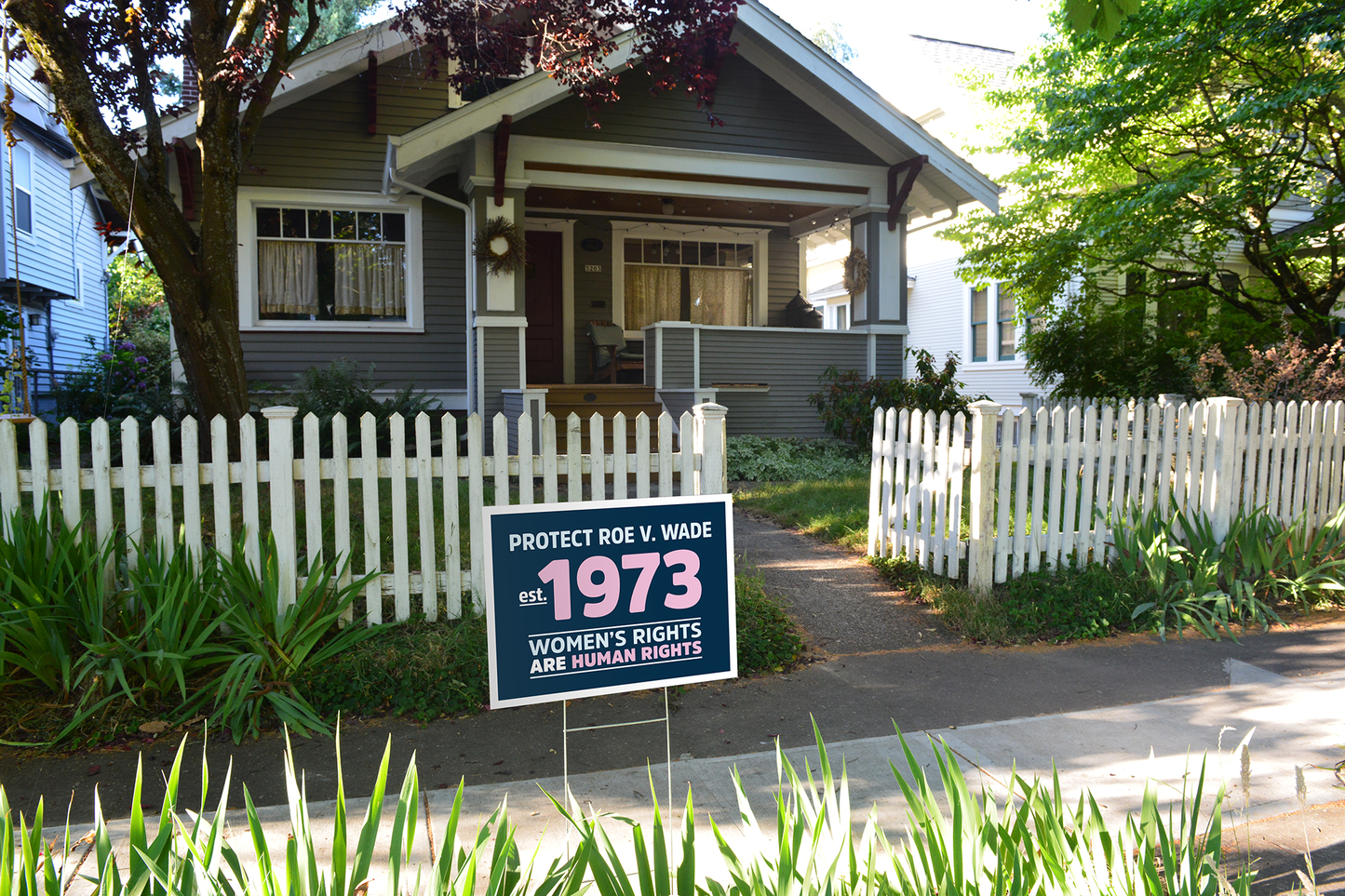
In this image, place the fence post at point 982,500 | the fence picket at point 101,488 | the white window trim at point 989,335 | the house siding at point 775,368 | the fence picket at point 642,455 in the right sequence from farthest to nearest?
1. the white window trim at point 989,335
2. the house siding at point 775,368
3. the fence post at point 982,500
4. the fence picket at point 642,455
5. the fence picket at point 101,488

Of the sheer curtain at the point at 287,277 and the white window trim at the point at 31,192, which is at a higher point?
the white window trim at the point at 31,192

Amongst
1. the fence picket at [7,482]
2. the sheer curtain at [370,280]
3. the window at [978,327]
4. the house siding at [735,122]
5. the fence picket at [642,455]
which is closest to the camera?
the fence picket at [7,482]

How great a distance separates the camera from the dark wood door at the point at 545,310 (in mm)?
13953

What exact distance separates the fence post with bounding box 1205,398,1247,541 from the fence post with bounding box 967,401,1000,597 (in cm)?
192

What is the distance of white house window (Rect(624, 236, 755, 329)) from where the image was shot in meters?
14.8

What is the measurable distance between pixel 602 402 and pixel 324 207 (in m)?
4.39

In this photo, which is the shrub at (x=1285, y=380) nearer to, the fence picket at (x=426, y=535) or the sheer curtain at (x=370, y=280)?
the fence picket at (x=426, y=535)

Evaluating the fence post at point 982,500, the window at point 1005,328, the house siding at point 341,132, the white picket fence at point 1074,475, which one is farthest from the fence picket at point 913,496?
the window at point 1005,328

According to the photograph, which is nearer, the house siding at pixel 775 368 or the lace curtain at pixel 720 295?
the house siding at pixel 775 368

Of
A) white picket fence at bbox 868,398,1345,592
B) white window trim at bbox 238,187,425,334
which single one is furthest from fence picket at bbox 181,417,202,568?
white window trim at bbox 238,187,425,334

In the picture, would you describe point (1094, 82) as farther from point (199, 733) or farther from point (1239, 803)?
point (199, 733)

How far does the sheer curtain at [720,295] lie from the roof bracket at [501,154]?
497cm

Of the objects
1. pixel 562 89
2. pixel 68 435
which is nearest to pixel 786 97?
pixel 562 89

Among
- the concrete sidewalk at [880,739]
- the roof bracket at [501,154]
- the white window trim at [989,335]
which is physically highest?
the roof bracket at [501,154]
